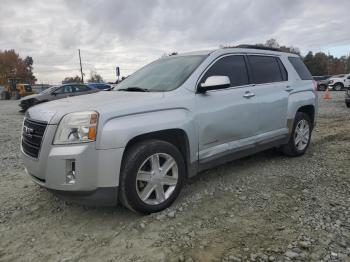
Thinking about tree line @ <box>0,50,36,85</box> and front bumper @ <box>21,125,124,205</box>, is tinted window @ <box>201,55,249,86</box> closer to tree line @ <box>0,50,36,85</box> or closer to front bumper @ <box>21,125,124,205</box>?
front bumper @ <box>21,125,124,205</box>

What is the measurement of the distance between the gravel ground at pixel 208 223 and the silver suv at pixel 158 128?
34cm

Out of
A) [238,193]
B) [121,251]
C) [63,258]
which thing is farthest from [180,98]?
→ [63,258]

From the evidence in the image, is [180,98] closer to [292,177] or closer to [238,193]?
[238,193]

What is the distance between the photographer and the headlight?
324 cm

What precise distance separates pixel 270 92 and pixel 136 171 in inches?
104

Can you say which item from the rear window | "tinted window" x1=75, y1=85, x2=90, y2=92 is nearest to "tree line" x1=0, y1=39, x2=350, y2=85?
"tinted window" x1=75, y1=85, x2=90, y2=92

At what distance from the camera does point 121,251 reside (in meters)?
3.03

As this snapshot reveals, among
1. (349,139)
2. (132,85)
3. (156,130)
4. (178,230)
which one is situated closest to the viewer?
(178,230)

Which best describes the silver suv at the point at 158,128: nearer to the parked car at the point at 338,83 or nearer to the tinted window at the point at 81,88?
the tinted window at the point at 81,88

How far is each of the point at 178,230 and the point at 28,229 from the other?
1.54 metres

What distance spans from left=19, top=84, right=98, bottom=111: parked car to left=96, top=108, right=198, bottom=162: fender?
1323 cm

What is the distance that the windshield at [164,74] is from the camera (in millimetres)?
4207

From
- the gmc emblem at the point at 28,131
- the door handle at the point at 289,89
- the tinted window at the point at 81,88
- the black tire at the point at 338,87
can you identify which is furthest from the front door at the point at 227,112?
the black tire at the point at 338,87

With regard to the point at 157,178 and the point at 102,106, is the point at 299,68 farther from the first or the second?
the point at 102,106
